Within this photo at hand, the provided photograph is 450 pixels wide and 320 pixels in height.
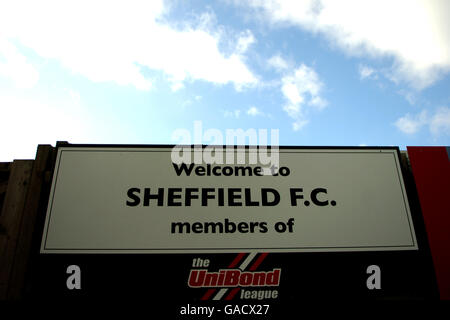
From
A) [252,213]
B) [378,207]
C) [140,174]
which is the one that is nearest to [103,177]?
[140,174]

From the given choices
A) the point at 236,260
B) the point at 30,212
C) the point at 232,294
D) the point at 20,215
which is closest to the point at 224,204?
the point at 236,260

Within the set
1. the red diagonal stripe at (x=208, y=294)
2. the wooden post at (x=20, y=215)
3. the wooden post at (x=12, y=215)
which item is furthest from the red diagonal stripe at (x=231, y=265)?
the wooden post at (x=12, y=215)

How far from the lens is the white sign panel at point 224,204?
408 centimetres

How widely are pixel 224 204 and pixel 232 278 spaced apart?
969 mm

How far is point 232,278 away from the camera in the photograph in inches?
155

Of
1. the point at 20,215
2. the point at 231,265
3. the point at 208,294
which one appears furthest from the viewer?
the point at 20,215

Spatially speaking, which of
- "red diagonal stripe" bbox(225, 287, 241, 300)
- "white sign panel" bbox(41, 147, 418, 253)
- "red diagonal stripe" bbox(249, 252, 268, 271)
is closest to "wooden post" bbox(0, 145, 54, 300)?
"white sign panel" bbox(41, 147, 418, 253)

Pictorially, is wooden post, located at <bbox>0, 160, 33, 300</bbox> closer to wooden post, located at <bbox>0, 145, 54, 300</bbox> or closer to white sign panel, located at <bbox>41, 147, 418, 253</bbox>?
wooden post, located at <bbox>0, 145, 54, 300</bbox>

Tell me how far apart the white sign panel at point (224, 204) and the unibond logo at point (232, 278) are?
28 cm

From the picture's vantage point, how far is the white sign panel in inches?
161

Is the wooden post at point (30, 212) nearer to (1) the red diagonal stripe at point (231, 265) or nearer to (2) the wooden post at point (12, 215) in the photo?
(2) the wooden post at point (12, 215)

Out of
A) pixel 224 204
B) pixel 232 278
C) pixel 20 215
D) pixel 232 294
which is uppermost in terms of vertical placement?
pixel 224 204

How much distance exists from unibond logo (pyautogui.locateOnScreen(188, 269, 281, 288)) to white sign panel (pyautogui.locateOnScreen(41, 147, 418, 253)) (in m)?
0.28

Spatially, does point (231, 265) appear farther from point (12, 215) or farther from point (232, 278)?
point (12, 215)
